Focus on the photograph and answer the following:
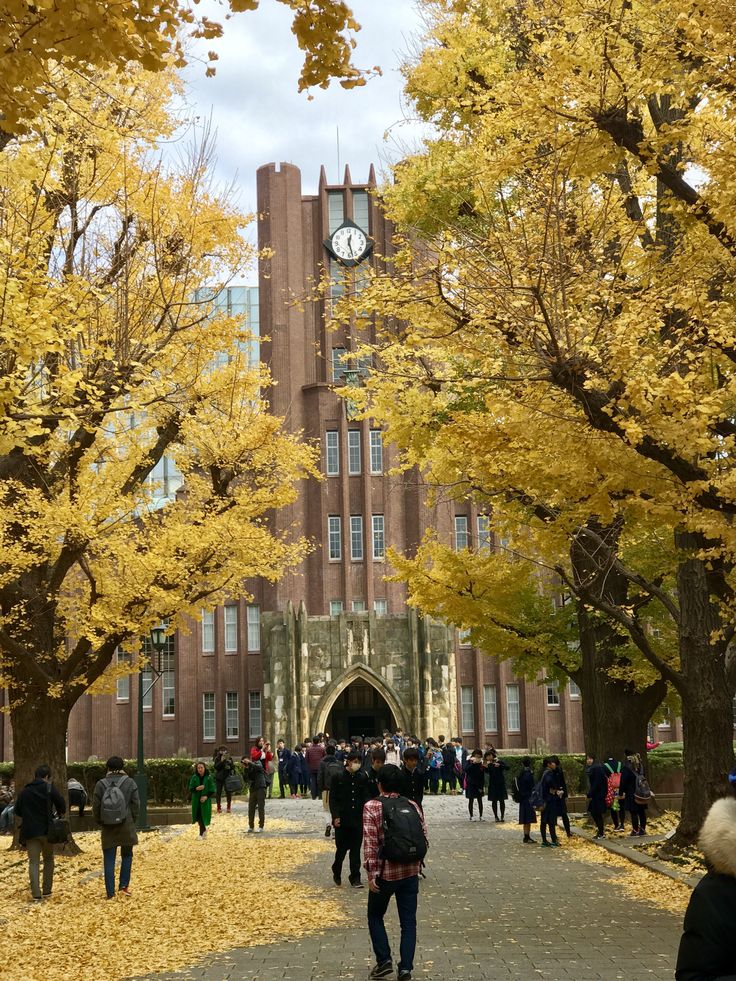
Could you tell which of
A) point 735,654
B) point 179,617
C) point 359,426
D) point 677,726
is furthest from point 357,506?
point 735,654

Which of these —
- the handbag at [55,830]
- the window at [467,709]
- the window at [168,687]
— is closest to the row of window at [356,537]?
the window at [467,709]

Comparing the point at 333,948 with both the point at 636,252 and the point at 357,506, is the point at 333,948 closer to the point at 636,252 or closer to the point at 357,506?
the point at 636,252

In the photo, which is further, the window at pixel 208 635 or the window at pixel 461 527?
the window at pixel 208 635

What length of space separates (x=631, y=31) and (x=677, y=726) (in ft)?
137

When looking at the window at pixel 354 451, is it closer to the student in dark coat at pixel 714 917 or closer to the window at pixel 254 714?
the window at pixel 254 714

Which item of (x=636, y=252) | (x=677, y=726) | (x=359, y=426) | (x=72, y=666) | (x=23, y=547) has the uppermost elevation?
(x=359, y=426)

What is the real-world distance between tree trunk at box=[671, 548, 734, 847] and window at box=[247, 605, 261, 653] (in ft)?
112

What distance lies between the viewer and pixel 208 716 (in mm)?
47781

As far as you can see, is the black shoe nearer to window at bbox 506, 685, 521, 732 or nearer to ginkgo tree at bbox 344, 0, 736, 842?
ginkgo tree at bbox 344, 0, 736, 842

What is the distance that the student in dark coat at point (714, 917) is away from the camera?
3.76 meters

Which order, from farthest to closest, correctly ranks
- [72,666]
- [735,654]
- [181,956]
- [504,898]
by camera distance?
1. [72,666]
2. [735,654]
3. [504,898]
4. [181,956]

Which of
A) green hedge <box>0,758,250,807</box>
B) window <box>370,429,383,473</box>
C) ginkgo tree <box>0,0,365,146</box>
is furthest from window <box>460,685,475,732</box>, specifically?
ginkgo tree <box>0,0,365,146</box>

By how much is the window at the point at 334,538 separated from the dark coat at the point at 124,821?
110ft

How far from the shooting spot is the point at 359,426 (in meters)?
47.8
